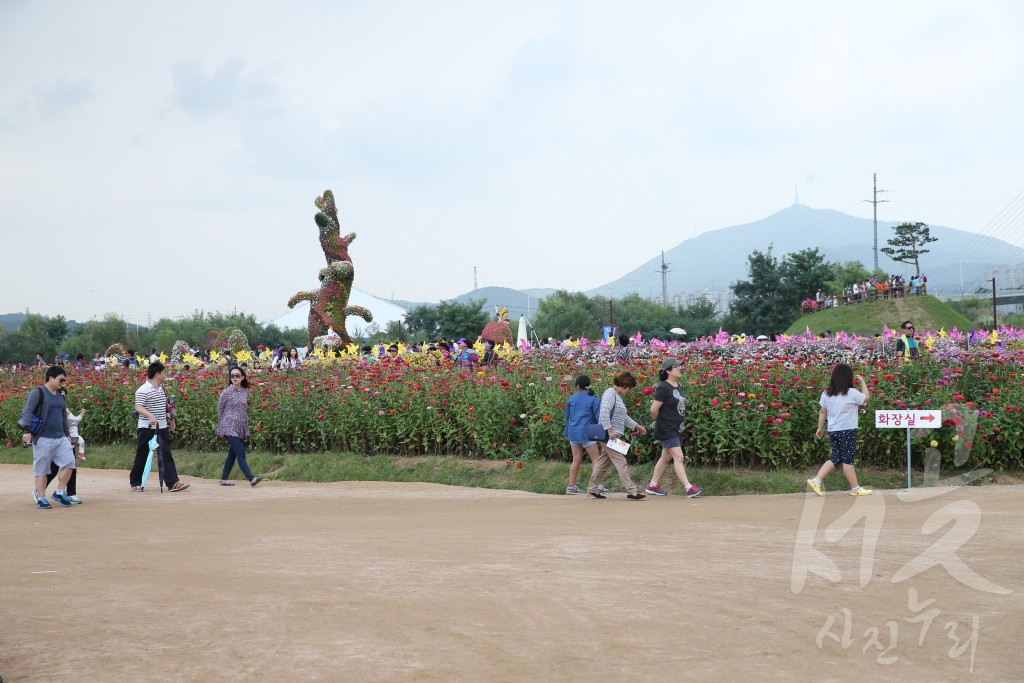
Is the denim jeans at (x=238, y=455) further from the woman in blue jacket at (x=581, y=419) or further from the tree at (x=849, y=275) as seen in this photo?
the tree at (x=849, y=275)

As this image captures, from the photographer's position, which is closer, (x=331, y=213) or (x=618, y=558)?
(x=618, y=558)

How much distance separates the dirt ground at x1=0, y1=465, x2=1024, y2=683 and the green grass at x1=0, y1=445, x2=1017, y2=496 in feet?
4.93

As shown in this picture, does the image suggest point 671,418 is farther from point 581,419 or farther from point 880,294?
point 880,294

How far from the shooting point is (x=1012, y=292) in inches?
4897

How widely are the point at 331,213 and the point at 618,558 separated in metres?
24.2

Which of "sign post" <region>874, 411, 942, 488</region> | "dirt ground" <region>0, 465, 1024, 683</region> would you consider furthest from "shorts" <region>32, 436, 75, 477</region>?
"sign post" <region>874, 411, 942, 488</region>

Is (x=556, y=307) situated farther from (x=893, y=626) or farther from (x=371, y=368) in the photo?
(x=893, y=626)

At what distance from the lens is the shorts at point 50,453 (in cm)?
1116

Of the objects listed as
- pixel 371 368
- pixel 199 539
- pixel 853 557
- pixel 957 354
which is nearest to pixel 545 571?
pixel 853 557

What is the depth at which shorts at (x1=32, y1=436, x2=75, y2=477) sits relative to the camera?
36.6ft

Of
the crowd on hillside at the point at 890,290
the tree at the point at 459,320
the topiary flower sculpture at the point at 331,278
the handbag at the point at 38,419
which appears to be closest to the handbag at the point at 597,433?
the handbag at the point at 38,419

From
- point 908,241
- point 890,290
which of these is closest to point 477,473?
point 890,290

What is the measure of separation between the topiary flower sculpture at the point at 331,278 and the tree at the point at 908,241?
70121 mm

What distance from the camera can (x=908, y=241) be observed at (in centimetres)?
8975
